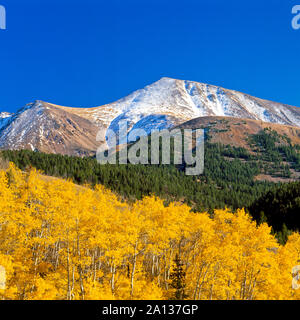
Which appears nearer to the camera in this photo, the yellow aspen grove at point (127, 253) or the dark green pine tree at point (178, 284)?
the yellow aspen grove at point (127, 253)

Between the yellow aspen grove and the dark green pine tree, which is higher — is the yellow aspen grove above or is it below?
above

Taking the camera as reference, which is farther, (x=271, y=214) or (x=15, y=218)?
(x=271, y=214)

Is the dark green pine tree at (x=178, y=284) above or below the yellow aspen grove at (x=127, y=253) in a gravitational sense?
below

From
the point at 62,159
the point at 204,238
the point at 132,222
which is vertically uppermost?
the point at 62,159

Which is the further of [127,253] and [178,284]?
[178,284]

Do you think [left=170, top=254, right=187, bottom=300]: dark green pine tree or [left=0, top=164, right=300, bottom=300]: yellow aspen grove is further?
[left=170, top=254, right=187, bottom=300]: dark green pine tree

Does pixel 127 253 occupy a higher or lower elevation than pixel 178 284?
higher
